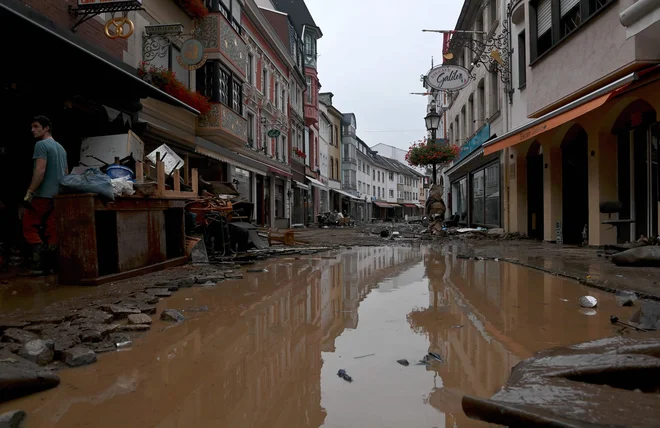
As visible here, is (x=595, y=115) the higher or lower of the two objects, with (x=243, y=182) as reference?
higher

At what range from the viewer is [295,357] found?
104 inches

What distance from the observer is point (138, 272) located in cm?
552

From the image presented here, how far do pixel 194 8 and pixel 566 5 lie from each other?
33.3ft

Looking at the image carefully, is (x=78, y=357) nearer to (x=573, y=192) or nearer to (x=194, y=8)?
(x=573, y=192)

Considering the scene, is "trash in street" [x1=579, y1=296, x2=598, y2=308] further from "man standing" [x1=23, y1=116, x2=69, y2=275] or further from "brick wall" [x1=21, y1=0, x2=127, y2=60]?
"brick wall" [x1=21, y1=0, x2=127, y2=60]

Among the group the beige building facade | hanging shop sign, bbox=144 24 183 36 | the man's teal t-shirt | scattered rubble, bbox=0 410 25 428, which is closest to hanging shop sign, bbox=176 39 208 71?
hanging shop sign, bbox=144 24 183 36

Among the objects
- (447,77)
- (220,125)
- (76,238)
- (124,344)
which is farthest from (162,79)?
(124,344)

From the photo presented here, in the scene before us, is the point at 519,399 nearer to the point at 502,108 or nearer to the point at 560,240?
the point at 560,240

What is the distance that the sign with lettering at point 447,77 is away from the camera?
15195mm

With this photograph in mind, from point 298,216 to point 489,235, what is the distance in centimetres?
2047

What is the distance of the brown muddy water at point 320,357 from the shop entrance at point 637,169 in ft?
16.2

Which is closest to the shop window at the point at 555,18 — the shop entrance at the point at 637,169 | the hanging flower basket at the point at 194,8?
the shop entrance at the point at 637,169

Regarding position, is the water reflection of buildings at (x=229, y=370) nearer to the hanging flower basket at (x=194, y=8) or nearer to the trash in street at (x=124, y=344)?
the trash in street at (x=124, y=344)

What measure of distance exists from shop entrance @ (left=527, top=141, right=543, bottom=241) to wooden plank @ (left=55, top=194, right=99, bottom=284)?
472 inches
